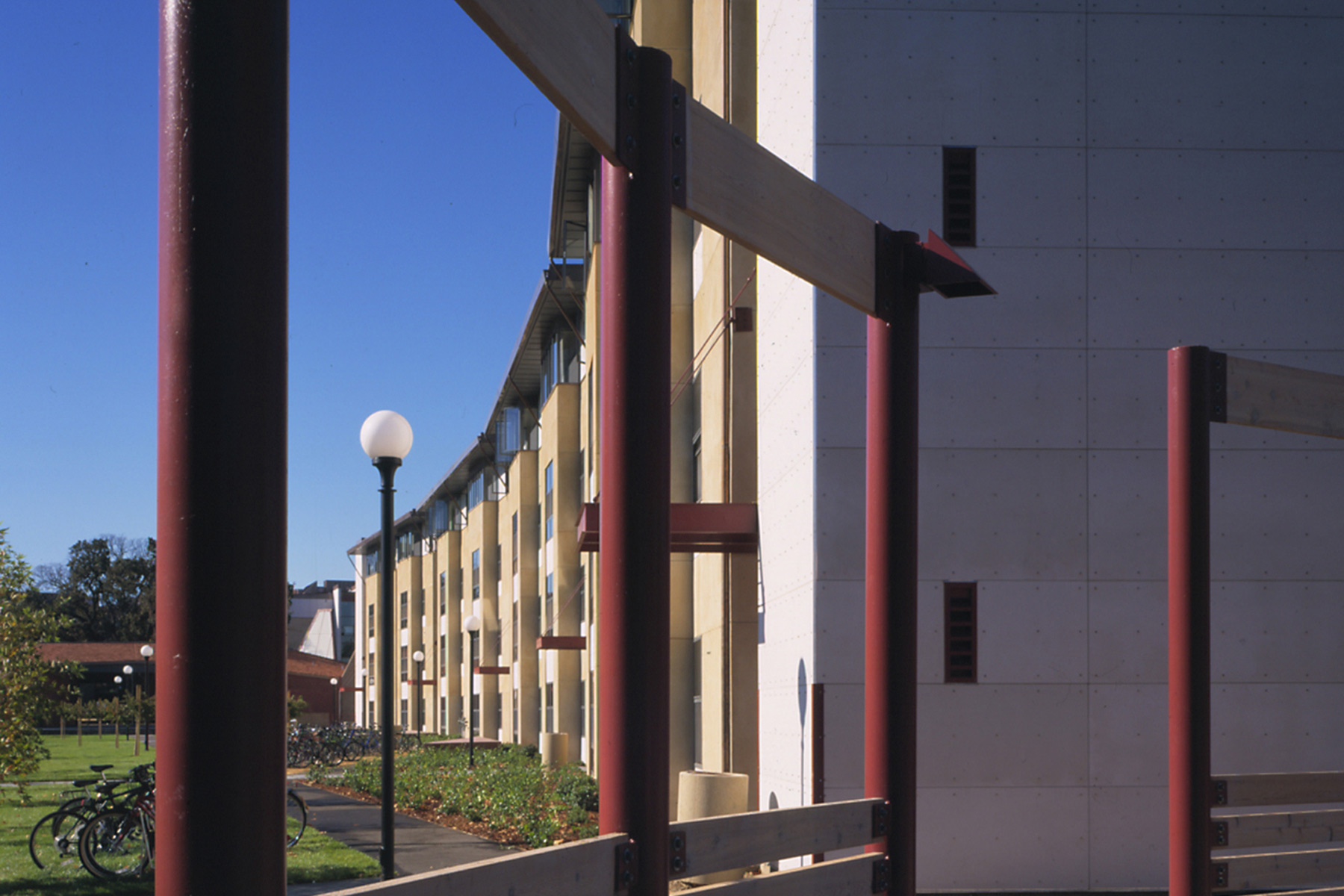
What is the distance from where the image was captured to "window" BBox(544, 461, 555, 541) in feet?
121

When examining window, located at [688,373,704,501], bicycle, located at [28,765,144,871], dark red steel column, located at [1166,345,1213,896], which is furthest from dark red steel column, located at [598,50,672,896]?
window, located at [688,373,704,501]

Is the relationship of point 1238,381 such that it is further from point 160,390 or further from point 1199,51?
point 160,390

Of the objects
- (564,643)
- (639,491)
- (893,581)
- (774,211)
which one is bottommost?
(564,643)

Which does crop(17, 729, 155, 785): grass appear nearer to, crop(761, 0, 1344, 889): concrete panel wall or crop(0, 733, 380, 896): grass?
crop(0, 733, 380, 896): grass

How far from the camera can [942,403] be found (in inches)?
471

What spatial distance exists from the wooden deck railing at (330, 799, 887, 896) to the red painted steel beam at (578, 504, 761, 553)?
769cm

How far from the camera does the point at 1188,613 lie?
24.6ft

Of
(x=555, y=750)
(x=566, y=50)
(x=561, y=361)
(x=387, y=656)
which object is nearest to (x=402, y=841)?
(x=387, y=656)

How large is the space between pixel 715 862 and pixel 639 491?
59.1 inches

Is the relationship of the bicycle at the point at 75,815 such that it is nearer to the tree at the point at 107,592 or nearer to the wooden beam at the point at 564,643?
the wooden beam at the point at 564,643

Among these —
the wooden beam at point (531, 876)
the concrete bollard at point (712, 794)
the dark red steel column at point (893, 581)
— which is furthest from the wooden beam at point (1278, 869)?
the concrete bollard at point (712, 794)

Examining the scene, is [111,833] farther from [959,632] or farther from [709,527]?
[959,632]

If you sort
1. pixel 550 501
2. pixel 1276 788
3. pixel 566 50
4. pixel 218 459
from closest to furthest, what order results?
1. pixel 218 459
2. pixel 566 50
3. pixel 1276 788
4. pixel 550 501

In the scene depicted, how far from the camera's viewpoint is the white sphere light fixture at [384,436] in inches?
438
